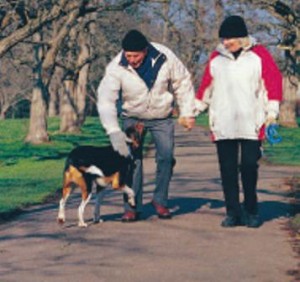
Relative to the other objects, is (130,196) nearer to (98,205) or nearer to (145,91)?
(98,205)

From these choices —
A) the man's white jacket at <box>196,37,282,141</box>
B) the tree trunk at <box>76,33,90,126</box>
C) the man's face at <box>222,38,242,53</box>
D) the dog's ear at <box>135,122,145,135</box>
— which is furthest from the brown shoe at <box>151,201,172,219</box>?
the tree trunk at <box>76,33,90,126</box>

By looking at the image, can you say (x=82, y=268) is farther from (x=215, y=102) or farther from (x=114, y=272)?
(x=215, y=102)

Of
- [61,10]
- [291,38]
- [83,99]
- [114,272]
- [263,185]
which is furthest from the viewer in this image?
[83,99]

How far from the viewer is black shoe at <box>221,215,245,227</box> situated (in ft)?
35.6

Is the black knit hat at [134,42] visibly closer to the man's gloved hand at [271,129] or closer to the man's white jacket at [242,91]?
the man's white jacket at [242,91]

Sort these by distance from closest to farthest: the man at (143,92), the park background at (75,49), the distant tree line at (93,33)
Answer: the man at (143,92), the park background at (75,49), the distant tree line at (93,33)

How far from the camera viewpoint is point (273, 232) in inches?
414

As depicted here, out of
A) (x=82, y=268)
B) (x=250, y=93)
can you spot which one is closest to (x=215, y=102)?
(x=250, y=93)

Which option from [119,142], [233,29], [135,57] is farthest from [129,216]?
[233,29]

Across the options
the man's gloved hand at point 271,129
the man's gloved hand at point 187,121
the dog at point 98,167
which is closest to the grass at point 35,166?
the dog at point 98,167

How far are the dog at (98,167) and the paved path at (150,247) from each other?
41 centimetres

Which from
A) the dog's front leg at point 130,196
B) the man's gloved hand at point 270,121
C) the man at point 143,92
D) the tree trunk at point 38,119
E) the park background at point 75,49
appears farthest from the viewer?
the tree trunk at point 38,119

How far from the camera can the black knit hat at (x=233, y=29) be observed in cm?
1058

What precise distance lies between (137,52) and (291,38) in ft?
76.6
